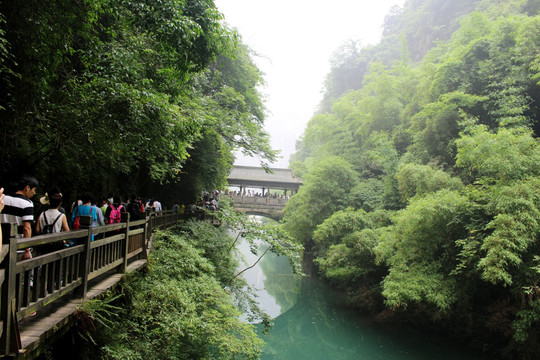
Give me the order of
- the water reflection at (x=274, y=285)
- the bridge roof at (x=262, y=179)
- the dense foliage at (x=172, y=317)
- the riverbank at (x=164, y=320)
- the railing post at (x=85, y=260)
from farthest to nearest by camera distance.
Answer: the bridge roof at (x=262, y=179)
the water reflection at (x=274, y=285)
the dense foliage at (x=172, y=317)
the riverbank at (x=164, y=320)
the railing post at (x=85, y=260)

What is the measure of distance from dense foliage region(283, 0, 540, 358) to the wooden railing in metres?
7.76

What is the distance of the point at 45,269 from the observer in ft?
8.82

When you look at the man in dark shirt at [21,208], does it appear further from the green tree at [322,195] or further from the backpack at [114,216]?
the green tree at [322,195]

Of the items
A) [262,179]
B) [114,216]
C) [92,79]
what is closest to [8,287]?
[114,216]

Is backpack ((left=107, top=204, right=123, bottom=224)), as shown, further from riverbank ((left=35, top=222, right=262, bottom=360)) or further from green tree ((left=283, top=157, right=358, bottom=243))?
green tree ((left=283, top=157, right=358, bottom=243))

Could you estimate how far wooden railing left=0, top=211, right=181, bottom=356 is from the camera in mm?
2113

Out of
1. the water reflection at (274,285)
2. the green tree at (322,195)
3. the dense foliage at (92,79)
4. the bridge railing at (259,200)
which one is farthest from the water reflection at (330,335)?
the dense foliage at (92,79)

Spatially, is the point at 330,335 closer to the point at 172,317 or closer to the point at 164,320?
the point at 172,317

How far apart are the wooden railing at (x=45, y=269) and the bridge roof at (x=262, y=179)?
21659 mm

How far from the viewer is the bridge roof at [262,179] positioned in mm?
26453

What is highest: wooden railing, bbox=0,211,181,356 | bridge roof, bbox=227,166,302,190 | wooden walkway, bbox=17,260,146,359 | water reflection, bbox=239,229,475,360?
bridge roof, bbox=227,166,302,190

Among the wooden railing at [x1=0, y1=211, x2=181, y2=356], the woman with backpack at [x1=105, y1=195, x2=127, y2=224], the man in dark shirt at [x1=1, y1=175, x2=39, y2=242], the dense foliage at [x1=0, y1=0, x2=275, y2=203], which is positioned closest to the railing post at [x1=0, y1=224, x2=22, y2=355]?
the wooden railing at [x1=0, y1=211, x2=181, y2=356]

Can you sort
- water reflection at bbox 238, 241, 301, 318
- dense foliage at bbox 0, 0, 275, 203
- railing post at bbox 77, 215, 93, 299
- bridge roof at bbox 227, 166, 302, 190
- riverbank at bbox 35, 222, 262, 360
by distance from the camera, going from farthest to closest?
bridge roof at bbox 227, 166, 302, 190 → water reflection at bbox 238, 241, 301, 318 → dense foliage at bbox 0, 0, 275, 203 → riverbank at bbox 35, 222, 262, 360 → railing post at bbox 77, 215, 93, 299

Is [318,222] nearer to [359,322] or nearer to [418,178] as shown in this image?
[359,322]
